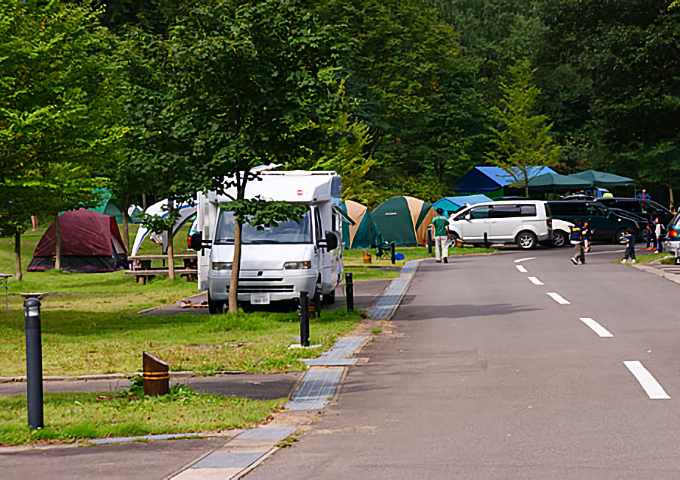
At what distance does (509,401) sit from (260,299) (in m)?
11.6

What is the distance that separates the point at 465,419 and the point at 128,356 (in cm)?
685

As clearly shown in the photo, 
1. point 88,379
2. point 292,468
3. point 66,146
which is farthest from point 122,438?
point 66,146

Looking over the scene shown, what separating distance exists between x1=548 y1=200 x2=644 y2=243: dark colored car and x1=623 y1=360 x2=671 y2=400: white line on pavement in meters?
40.0

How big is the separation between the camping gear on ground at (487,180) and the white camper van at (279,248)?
143 feet

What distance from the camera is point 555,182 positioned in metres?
63.0

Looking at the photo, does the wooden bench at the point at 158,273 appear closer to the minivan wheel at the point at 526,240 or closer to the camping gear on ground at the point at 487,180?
the minivan wheel at the point at 526,240

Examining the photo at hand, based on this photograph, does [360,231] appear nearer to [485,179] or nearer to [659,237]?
[659,237]

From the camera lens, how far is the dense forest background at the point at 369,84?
66.2 ft

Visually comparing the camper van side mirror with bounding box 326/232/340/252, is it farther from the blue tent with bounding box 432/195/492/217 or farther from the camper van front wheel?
the blue tent with bounding box 432/195/492/217

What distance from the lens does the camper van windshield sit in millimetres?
22672

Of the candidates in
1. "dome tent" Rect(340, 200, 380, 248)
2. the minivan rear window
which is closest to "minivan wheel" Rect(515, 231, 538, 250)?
the minivan rear window

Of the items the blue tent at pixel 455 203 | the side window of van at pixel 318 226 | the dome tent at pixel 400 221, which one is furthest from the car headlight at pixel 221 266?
the blue tent at pixel 455 203

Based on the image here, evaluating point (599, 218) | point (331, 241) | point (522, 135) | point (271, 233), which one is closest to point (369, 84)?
point (522, 135)

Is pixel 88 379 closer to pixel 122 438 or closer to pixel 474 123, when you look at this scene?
pixel 122 438
